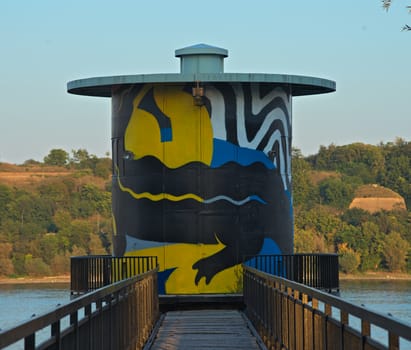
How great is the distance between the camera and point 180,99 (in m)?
25.2

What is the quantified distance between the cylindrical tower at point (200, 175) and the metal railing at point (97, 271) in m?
0.39

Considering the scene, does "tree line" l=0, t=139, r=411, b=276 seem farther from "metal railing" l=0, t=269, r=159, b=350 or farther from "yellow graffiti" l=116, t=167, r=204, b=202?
"metal railing" l=0, t=269, r=159, b=350

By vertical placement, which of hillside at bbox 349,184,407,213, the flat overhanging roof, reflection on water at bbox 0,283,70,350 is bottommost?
reflection on water at bbox 0,283,70,350

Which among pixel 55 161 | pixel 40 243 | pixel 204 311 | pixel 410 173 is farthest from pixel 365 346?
pixel 55 161

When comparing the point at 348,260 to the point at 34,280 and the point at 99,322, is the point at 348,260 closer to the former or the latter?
the point at 34,280

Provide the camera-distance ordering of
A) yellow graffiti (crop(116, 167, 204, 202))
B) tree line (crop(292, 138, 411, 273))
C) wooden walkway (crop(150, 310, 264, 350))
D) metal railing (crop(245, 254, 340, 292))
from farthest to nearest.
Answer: tree line (crop(292, 138, 411, 273)) < metal railing (crop(245, 254, 340, 292)) < yellow graffiti (crop(116, 167, 204, 202)) < wooden walkway (crop(150, 310, 264, 350))

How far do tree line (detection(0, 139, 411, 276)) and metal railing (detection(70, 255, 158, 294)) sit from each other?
3561 inches

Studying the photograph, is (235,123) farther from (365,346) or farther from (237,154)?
(365,346)

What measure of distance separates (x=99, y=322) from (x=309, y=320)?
6.66ft

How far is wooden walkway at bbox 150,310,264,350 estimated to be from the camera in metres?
17.1

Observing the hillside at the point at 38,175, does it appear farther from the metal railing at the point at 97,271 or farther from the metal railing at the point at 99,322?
the metal railing at the point at 99,322

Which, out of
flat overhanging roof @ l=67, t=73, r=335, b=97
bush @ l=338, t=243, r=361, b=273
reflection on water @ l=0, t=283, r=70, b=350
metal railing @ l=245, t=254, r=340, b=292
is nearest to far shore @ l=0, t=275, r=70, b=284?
reflection on water @ l=0, t=283, r=70, b=350

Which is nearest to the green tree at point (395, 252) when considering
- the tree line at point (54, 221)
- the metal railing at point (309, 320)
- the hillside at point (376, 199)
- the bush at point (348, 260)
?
the bush at point (348, 260)

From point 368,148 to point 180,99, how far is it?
149m
